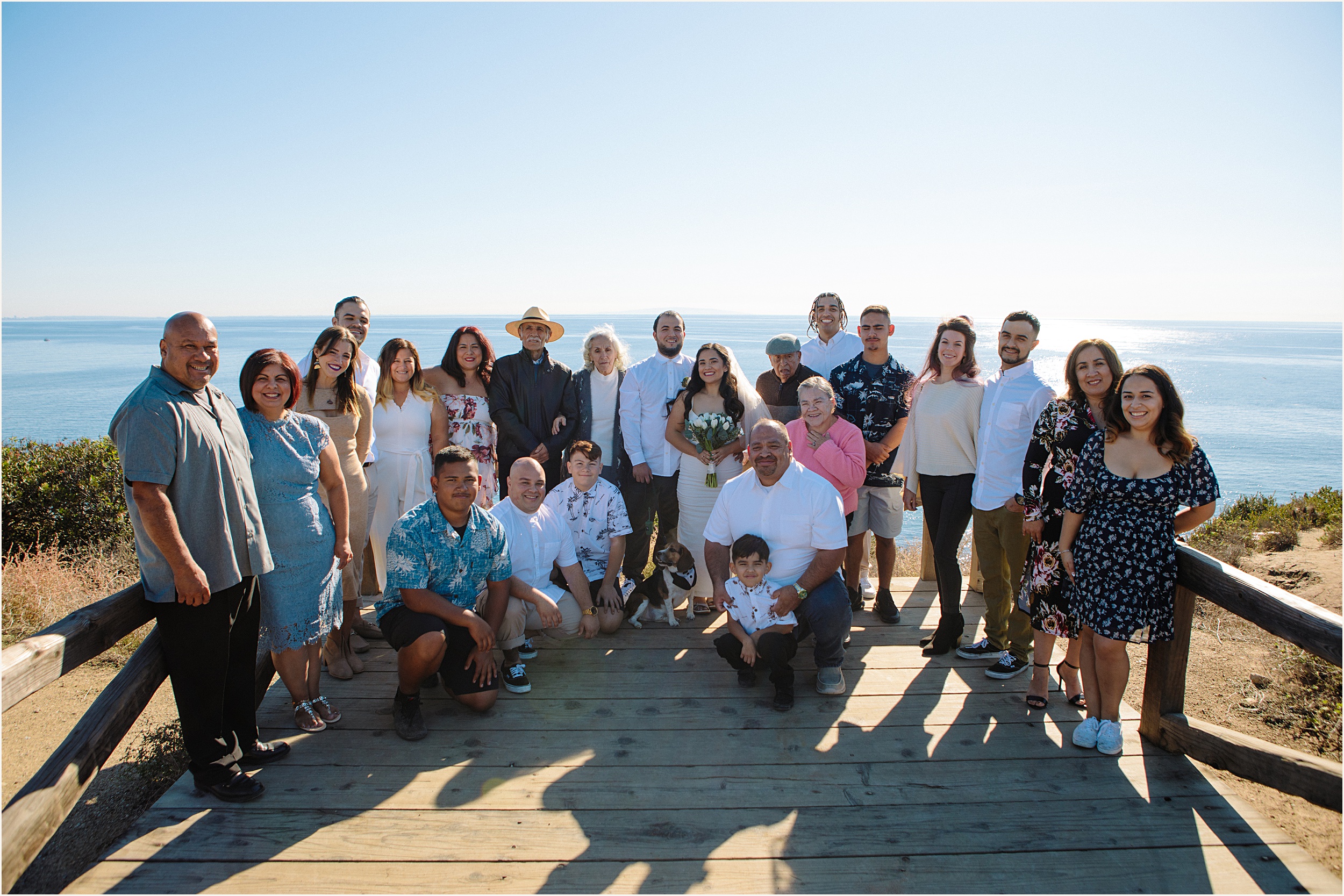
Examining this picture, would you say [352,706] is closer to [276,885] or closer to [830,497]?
[276,885]

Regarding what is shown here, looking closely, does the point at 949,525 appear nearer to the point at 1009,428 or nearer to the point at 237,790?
the point at 1009,428

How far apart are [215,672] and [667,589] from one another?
285 centimetres

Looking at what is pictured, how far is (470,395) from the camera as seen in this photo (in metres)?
5.38

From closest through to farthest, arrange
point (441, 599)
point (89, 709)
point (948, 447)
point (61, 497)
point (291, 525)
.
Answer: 1. point (89, 709)
2. point (291, 525)
3. point (441, 599)
4. point (948, 447)
5. point (61, 497)

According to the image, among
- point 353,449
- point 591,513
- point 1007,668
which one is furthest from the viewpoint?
point 591,513

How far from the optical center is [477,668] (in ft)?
12.6

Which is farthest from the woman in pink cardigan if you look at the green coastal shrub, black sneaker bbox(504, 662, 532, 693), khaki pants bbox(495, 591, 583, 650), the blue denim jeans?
the green coastal shrub

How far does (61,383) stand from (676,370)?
159 ft

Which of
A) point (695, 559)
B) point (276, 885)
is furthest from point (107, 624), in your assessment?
point (695, 559)

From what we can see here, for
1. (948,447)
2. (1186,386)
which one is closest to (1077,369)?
(948,447)

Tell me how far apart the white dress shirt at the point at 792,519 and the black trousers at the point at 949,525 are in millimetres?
868

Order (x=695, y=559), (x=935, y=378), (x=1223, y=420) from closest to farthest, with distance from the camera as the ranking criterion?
(x=935, y=378), (x=695, y=559), (x=1223, y=420)

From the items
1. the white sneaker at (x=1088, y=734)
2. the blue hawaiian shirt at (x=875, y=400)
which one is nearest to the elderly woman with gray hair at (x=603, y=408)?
the blue hawaiian shirt at (x=875, y=400)

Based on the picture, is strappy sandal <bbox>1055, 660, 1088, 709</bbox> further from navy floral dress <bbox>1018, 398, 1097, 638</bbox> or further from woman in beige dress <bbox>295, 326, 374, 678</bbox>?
woman in beige dress <bbox>295, 326, 374, 678</bbox>
